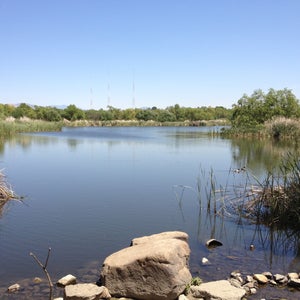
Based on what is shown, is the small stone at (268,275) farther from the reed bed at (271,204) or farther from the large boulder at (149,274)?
the reed bed at (271,204)

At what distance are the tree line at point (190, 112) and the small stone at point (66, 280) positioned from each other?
131 ft

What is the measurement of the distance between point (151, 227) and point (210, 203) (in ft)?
8.69

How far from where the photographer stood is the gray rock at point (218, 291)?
16.6 ft

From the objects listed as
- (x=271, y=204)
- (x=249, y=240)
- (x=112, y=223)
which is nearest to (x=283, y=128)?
(x=271, y=204)

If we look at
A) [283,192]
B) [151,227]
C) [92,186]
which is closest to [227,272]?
[151,227]

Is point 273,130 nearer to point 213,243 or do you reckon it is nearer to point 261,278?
point 213,243

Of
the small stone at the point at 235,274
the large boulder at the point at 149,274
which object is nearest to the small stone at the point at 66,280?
the large boulder at the point at 149,274

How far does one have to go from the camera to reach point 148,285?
524 cm

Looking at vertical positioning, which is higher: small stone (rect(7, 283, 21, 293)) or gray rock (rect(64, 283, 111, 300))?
gray rock (rect(64, 283, 111, 300))

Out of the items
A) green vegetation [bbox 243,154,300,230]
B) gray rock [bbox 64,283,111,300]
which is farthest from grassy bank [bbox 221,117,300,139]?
gray rock [bbox 64,283,111,300]

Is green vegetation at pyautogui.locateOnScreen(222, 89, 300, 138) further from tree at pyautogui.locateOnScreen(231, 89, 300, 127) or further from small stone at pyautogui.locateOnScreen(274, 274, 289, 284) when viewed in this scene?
small stone at pyautogui.locateOnScreen(274, 274, 289, 284)

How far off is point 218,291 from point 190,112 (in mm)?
94663

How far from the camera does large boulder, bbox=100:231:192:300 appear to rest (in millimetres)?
5191

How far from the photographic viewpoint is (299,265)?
6.78m
